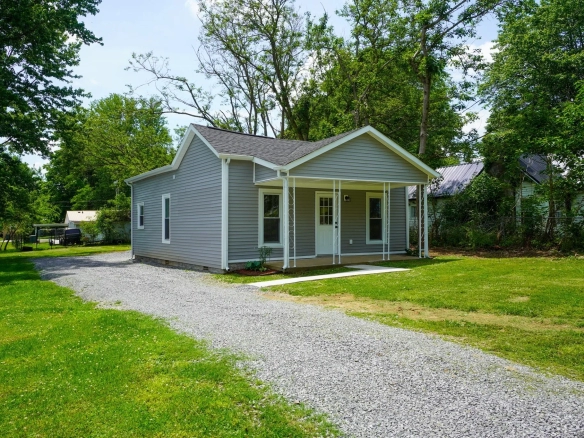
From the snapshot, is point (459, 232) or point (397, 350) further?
point (459, 232)

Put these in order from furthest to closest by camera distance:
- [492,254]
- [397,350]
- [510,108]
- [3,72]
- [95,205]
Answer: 1. [95,205]
2. [510,108]
3. [3,72]
4. [492,254]
5. [397,350]

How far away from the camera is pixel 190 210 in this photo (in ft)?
45.9

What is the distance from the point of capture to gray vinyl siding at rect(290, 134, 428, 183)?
12.1 m

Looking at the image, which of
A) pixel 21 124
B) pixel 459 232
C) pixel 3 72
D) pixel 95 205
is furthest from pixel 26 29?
pixel 95 205

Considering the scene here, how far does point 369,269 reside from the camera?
11.8m

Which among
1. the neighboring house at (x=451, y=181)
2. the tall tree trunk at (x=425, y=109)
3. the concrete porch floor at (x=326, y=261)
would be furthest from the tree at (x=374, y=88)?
the concrete porch floor at (x=326, y=261)

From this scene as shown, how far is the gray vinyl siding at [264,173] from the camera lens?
464 inches

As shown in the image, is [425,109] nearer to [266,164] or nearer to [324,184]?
[324,184]

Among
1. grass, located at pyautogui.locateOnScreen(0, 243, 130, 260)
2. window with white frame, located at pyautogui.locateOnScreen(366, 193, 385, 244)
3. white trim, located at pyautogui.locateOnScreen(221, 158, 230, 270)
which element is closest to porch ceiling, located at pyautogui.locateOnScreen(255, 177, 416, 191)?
window with white frame, located at pyautogui.locateOnScreen(366, 193, 385, 244)

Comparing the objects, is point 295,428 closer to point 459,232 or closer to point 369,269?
point 369,269

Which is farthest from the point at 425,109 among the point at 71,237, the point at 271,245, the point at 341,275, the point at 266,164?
the point at 71,237

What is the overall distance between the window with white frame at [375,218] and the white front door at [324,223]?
1.73 m

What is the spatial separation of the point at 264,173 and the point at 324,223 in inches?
128

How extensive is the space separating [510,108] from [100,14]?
2053 centimetres
